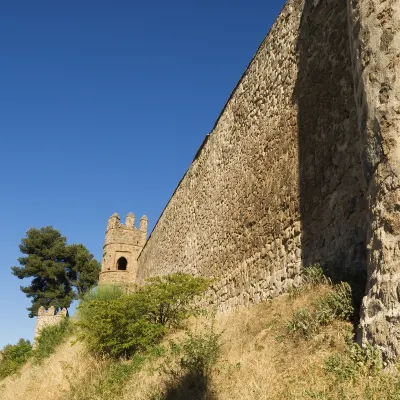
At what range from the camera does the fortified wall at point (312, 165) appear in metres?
3.68

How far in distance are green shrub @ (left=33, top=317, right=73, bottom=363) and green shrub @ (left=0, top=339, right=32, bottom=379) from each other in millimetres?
2029

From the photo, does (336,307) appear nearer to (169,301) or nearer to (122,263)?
(169,301)

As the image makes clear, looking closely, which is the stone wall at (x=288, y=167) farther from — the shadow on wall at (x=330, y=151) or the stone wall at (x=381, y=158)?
the stone wall at (x=381, y=158)

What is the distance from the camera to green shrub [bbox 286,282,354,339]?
14.3 ft

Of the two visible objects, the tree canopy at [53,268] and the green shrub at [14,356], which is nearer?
the green shrub at [14,356]

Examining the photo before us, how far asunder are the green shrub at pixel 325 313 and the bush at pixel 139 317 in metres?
3.90

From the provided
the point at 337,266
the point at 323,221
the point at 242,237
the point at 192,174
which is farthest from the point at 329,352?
the point at 192,174

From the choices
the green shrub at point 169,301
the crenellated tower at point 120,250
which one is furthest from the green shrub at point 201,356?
the crenellated tower at point 120,250

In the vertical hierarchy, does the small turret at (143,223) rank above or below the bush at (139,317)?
above

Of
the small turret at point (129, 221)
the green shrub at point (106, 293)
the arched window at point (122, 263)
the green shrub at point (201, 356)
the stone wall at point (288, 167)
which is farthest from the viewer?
the small turret at point (129, 221)

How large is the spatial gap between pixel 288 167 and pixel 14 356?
20.7m

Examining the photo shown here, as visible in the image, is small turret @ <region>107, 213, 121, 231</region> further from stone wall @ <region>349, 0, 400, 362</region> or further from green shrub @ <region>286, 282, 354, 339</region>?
stone wall @ <region>349, 0, 400, 362</region>

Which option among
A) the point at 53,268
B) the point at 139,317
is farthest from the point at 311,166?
the point at 53,268

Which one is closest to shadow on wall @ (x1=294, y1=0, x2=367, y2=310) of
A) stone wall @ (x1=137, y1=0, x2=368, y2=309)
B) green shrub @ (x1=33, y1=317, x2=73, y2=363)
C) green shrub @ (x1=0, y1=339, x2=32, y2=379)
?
stone wall @ (x1=137, y1=0, x2=368, y2=309)
